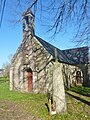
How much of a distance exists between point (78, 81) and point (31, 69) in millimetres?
14352

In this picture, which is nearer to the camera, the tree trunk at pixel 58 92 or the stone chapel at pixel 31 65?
the tree trunk at pixel 58 92

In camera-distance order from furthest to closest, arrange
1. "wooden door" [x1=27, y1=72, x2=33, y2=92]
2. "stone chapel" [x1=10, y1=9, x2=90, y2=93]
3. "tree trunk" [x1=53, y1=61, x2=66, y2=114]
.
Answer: "wooden door" [x1=27, y1=72, x2=33, y2=92] < "stone chapel" [x1=10, y1=9, x2=90, y2=93] < "tree trunk" [x1=53, y1=61, x2=66, y2=114]

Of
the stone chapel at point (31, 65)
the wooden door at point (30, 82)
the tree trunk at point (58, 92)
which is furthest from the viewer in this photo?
the wooden door at point (30, 82)

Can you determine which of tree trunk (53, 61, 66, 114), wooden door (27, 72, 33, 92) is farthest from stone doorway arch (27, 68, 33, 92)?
tree trunk (53, 61, 66, 114)

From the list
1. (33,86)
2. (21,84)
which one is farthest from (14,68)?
→ (33,86)

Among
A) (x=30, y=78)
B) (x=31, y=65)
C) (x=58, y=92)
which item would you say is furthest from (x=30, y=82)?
(x=58, y=92)

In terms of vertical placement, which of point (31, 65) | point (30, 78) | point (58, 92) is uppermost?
point (31, 65)

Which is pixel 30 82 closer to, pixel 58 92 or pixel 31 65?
pixel 31 65

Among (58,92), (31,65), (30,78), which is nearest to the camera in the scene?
(58,92)

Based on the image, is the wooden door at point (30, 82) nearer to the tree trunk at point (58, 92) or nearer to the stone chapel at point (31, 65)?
the stone chapel at point (31, 65)

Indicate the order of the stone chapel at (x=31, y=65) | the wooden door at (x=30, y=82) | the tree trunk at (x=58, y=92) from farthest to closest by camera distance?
1. the wooden door at (x=30, y=82)
2. the stone chapel at (x=31, y=65)
3. the tree trunk at (x=58, y=92)

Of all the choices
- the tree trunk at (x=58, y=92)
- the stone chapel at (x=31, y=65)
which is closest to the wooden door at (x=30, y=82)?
the stone chapel at (x=31, y=65)

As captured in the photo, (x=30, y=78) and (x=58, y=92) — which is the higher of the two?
(x=30, y=78)

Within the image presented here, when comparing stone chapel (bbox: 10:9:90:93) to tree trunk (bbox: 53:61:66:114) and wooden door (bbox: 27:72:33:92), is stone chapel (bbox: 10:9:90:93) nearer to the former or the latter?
wooden door (bbox: 27:72:33:92)
